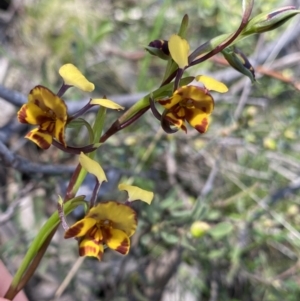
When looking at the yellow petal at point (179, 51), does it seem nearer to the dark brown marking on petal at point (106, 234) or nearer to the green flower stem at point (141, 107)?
the green flower stem at point (141, 107)

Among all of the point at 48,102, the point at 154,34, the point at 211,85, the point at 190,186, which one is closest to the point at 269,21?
the point at 211,85

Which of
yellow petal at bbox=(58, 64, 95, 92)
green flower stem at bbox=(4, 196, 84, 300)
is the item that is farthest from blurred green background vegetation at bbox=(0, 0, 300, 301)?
yellow petal at bbox=(58, 64, 95, 92)

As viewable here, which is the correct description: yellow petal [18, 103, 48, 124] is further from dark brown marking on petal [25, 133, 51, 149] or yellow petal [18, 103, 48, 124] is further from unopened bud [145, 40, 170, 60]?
unopened bud [145, 40, 170, 60]

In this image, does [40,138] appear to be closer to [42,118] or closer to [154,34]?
[42,118]

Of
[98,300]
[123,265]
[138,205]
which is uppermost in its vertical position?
[138,205]

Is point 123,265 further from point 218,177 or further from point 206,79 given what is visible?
point 206,79

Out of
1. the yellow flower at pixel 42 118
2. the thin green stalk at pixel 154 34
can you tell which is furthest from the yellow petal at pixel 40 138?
the thin green stalk at pixel 154 34

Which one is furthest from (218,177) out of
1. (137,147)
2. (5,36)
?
(5,36)
